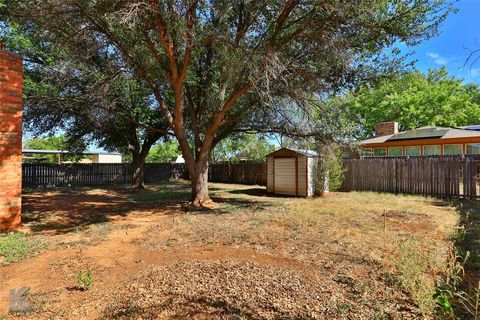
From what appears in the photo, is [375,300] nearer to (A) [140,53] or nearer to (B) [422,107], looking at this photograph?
(A) [140,53]

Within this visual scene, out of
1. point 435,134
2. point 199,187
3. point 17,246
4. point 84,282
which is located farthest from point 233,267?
point 435,134

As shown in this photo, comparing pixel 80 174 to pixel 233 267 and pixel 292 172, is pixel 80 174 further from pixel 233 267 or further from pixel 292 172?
pixel 233 267

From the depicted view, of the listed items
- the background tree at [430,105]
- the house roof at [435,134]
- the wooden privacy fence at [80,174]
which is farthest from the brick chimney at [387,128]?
the wooden privacy fence at [80,174]

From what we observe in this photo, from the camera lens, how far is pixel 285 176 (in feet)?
41.8

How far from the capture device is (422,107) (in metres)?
24.7

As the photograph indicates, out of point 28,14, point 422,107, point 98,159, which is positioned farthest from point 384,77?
point 98,159

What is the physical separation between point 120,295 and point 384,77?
828 cm

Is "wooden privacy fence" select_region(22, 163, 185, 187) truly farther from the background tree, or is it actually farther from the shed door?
the background tree

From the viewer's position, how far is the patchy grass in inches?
172

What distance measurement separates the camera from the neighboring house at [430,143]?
14.9m

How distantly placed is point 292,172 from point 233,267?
8.98 metres

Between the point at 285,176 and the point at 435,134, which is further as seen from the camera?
the point at 435,134

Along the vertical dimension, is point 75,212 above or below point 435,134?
below

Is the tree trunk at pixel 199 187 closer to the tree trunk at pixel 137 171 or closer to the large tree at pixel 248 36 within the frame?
the large tree at pixel 248 36
